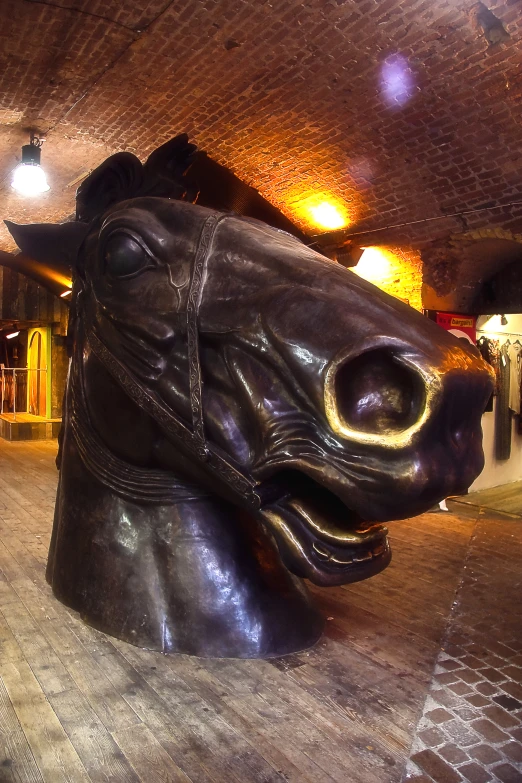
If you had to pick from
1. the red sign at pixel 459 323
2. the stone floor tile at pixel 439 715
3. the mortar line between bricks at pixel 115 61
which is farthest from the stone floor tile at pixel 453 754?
the red sign at pixel 459 323

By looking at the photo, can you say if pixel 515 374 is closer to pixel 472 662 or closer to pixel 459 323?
pixel 459 323

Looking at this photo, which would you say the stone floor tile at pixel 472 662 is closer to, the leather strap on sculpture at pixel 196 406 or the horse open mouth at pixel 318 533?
the horse open mouth at pixel 318 533

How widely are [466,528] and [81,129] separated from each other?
22.7 ft

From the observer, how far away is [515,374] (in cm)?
1022

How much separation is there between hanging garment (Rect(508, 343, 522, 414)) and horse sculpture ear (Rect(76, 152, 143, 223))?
30.3 feet

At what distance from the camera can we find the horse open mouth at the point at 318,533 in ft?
4.15

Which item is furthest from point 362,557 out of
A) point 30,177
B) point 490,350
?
point 490,350

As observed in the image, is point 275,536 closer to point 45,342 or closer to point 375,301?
point 375,301

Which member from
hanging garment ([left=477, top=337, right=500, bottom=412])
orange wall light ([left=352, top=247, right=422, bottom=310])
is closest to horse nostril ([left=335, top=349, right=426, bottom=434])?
orange wall light ([left=352, top=247, right=422, bottom=310])

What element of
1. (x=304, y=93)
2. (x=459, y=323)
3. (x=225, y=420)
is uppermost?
(x=304, y=93)

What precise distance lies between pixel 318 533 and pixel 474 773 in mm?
578

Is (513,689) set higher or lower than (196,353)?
lower

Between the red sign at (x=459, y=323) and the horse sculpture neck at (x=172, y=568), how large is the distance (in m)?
7.20

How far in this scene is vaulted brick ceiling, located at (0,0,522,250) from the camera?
5625mm
